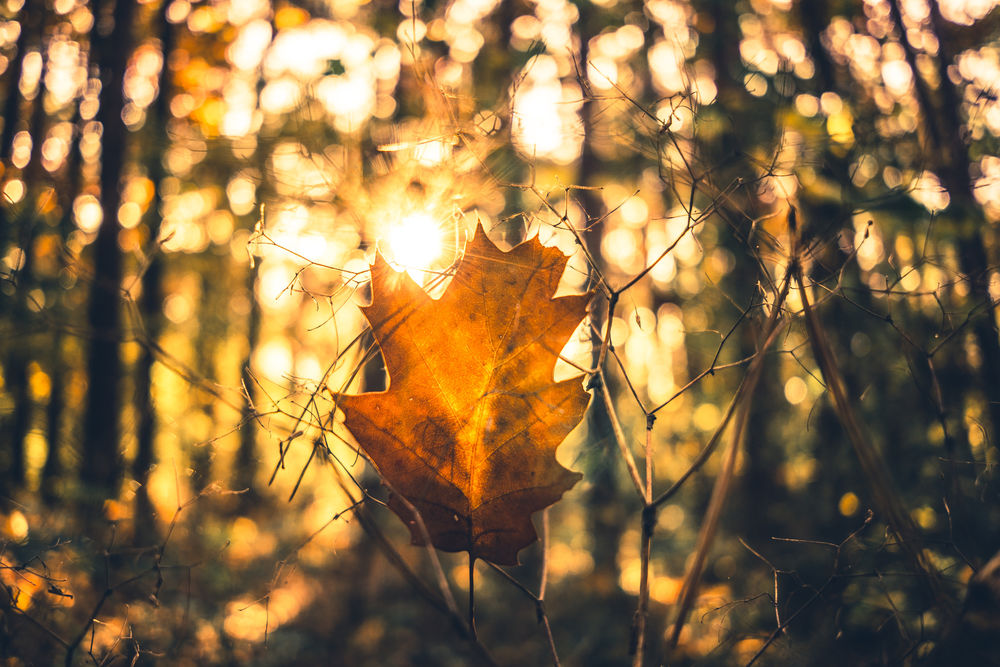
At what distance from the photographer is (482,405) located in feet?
2.95

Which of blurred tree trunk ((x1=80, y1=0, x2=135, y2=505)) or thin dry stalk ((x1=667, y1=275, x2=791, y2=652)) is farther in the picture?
blurred tree trunk ((x1=80, y1=0, x2=135, y2=505))

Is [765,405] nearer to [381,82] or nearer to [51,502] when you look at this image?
[381,82]

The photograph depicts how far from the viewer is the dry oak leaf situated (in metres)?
0.89

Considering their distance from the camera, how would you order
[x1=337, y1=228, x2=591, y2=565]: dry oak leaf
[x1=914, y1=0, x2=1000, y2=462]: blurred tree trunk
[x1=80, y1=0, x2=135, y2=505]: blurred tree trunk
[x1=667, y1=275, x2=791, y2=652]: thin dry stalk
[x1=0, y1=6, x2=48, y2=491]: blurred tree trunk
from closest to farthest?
[x1=667, y1=275, x2=791, y2=652]: thin dry stalk → [x1=337, y1=228, x2=591, y2=565]: dry oak leaf → [x1=914, y1=0, x2=1000, y2=462]: blurred tree trunk → [x1=0, y1=6, x2=48, y2=491]: blurred tree trunk → [x1=80, y1=0, x2=135, y2=505]: blurred tree trunk

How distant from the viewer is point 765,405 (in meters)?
5.43

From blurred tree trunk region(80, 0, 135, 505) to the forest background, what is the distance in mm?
24

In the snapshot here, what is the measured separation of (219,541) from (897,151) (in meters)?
6.36

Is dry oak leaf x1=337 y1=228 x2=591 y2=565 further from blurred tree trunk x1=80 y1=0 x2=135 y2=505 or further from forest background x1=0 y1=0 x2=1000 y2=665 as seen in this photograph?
blurred tree trunk x1=80 y1=0 x2=135 y2=505

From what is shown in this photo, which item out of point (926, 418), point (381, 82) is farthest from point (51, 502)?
point (926, 418)

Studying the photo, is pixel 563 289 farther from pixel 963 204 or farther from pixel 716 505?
pixel 963 204

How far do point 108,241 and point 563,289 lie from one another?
201 inches

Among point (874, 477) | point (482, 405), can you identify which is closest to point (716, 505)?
point (874, 477)

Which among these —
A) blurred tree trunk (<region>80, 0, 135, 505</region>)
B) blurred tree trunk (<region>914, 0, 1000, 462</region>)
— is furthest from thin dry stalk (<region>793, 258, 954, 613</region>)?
blurred tree trunk (<region>80, 0, 135, 505</region>)

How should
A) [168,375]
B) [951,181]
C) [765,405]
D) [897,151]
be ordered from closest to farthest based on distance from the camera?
[951,181], [897,151], [765,405], [168,375]
